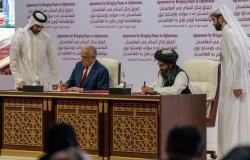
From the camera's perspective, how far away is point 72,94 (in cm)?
820

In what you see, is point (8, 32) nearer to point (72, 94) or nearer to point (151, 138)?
point (72, 94)

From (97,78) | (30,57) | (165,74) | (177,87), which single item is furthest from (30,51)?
(177,87)

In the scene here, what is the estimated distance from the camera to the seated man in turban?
313 inches

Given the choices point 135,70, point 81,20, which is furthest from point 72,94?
point 81,20

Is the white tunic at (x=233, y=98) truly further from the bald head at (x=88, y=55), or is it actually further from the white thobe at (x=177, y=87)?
the bald head at (x=88, y=55)

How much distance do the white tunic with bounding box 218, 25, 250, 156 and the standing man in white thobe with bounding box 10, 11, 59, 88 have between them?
2.59 m

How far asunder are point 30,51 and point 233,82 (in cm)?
297

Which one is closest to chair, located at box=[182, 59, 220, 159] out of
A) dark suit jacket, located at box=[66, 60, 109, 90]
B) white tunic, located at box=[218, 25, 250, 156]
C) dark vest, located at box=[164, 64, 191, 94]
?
white tunic, located at box=[218, 25, 250, 156]

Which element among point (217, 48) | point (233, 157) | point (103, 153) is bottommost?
point (103, 153)

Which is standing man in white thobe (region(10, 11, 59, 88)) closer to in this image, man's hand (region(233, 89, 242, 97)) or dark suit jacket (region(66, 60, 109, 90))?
dark suit jacket (region(66, 60, 109, 90))

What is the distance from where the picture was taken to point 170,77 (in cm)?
809

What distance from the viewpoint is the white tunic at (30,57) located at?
9.77 m

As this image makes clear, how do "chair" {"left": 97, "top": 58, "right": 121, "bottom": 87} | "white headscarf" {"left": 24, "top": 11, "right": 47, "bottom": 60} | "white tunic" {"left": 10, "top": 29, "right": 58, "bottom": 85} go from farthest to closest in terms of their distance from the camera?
"white tunic" {"left": 10, "top": 29, "right": 58, "bottom": 85} → "white headscarf" {"left": 24, "top": 11, "right": 47, "bottom": 60} → "chair" {"left": 97, "top": 58, "right": 121, "bottom": 87}

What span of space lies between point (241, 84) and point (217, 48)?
173 cm
